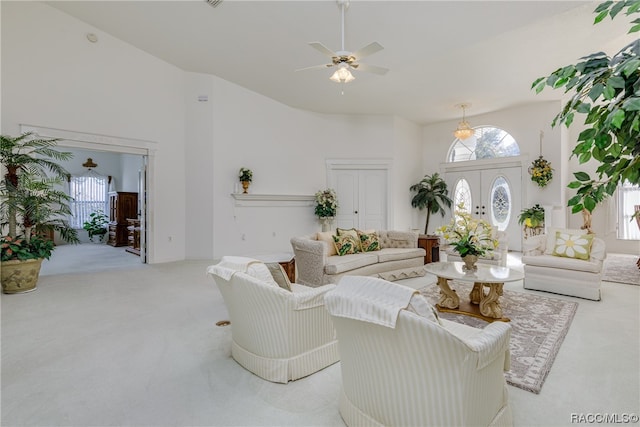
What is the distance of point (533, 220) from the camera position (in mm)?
6945

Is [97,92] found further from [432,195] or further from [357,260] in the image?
[432,195]

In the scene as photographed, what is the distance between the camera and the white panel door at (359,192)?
321 inches

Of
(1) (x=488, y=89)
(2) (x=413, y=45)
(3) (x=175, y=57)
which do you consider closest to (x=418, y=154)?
(1) (x=488, y=89)

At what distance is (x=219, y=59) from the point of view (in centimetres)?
574

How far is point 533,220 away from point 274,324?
7010 mm

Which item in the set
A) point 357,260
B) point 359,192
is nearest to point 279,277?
point 357,260

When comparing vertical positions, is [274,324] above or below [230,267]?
below

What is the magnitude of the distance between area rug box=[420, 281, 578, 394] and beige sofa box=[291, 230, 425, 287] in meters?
0.62

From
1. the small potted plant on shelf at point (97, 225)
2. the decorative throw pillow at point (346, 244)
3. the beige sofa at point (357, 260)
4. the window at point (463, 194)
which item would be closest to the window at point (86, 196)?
the small potted plant on shelf at point (97, 225)

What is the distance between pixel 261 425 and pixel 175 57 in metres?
6.30

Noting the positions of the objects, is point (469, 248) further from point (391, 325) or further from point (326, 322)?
point (391, 325)

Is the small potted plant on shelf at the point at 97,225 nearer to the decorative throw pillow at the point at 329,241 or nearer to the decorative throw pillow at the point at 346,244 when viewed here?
the decorative throw pillow at the point at 329,241

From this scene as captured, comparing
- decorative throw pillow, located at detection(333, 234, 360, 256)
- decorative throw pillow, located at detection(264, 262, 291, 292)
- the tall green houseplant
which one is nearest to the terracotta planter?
decorative throw pillow, located at detection(264, 262, 291, 292)

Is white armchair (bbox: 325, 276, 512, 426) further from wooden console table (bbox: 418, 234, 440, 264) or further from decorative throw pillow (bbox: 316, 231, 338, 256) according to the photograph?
wooden console table (bbox: 418, 234, 440, 264)
